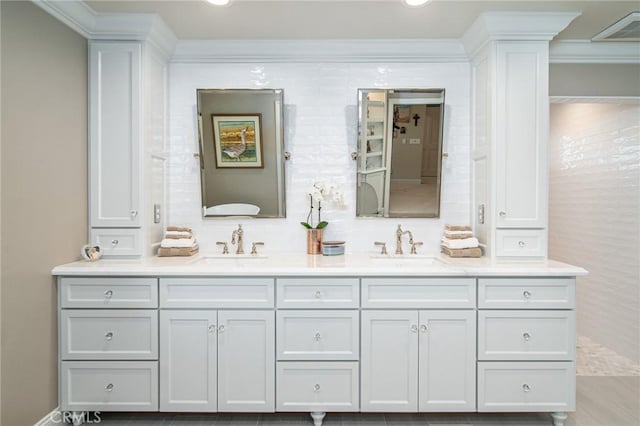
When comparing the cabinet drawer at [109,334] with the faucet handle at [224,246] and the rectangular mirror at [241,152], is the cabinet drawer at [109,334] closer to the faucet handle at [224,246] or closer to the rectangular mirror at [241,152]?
the faucet handle at [224,246]

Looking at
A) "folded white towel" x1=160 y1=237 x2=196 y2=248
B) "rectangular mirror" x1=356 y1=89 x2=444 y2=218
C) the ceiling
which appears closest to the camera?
the ceiling

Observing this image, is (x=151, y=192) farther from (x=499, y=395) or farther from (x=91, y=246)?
(x=499, y=395)

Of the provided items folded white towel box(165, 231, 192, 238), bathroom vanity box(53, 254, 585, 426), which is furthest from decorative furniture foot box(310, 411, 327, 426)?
folded white towel box(165, 231, 192, 238)

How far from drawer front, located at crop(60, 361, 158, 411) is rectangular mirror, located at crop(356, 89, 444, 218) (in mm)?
1742

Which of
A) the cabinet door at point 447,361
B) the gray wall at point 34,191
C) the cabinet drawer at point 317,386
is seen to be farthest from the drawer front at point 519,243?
the gray wall at point 34,191

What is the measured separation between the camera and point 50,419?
2.20 metres

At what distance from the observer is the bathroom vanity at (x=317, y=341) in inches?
88.4

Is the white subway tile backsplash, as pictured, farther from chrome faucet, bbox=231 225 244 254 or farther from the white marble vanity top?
the white marble vanity top

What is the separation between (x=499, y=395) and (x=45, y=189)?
2.84 metres

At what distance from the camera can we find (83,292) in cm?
226

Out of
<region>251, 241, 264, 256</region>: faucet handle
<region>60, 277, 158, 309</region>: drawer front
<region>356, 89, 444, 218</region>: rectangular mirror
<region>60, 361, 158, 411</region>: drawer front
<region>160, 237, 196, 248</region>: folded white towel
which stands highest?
<region>356, 89, 444, 218</region>: rectangular mirror

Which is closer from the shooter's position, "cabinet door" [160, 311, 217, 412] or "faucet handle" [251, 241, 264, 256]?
"cabinet door" [160, 311, 217, 412]

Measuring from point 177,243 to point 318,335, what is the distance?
118 cm

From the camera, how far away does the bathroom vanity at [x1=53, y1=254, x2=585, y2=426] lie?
2246 millimetres
